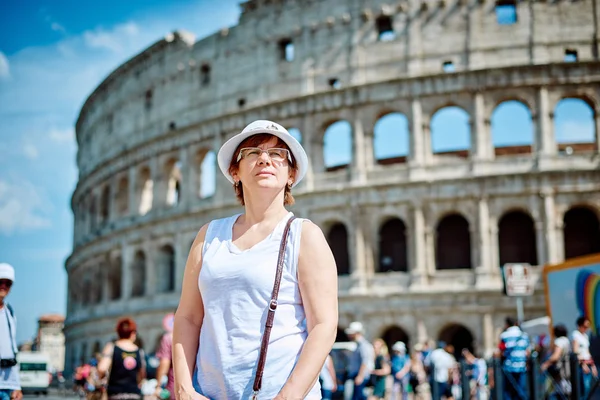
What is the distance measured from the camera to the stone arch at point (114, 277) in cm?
3275

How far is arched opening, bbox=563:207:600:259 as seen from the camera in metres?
24.0

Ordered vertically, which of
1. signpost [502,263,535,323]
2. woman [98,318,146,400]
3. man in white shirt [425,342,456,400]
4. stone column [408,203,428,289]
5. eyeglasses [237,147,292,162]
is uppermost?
stone column [408,203,428,289]

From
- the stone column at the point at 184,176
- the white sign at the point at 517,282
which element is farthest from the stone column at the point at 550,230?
the stone column at the point at 184,176

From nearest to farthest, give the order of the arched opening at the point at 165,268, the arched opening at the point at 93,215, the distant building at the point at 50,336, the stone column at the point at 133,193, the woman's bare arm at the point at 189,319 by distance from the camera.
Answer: the woman's bare arm at the point at 189,319
the arched opening at the point at 165,268
the stone column at the point at 133,193
the arched opening at the point at 93,215
the distant building at the point at 50,336

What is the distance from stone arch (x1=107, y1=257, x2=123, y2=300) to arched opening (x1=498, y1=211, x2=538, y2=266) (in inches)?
627

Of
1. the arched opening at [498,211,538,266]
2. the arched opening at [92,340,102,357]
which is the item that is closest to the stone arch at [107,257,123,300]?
the arched opening at [92,340,102,357]

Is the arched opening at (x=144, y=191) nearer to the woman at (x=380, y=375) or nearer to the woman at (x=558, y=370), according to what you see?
the woman at (x=380, y=375)

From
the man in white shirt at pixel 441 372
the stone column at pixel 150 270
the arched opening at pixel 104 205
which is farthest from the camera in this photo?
the arched opening at pixel 104 205

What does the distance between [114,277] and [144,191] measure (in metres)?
4.00

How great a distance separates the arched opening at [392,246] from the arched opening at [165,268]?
8782 millimetres

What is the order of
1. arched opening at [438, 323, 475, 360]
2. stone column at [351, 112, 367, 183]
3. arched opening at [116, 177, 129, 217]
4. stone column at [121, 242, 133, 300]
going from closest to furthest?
arched opening at [438, 323, 475, 360] → stone column at [351, 112, 367, 183] → stone column at [121, 242, 133, 300] → arched opening at [116, 177, 129, 217]

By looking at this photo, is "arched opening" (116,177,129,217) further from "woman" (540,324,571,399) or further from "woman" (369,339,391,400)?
"woman" (540,324,571,399)

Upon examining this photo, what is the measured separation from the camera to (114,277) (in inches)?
1305

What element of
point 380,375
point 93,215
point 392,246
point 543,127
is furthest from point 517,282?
A: point 93,215
